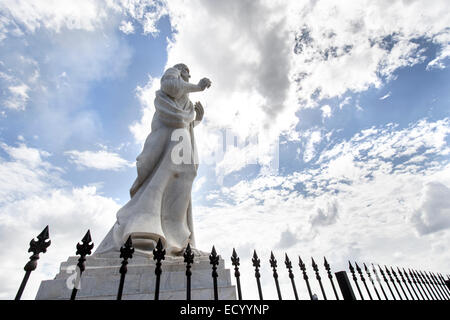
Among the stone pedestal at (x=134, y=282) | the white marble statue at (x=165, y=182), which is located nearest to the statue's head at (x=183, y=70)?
the white marble statue at (x=165, y=182)

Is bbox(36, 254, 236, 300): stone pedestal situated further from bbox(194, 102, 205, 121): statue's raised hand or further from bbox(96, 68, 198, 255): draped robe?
bbox(194, 102, 205, 121): statue's raised hand

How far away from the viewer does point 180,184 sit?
640 centimetres

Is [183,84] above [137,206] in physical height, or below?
above

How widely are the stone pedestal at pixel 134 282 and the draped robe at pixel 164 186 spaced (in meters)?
0.65

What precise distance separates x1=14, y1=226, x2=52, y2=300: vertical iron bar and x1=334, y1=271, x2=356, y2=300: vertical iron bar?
384 cm

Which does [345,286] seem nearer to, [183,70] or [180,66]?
[183,70]

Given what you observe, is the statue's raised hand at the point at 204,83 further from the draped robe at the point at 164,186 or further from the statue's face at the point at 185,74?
the statue's face at the point at 185,74

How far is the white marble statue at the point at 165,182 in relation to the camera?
5.27m

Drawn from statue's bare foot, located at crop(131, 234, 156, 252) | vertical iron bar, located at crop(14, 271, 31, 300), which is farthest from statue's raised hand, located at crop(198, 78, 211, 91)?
vertical iron bar, located at crop(14, 271, 31, 300)

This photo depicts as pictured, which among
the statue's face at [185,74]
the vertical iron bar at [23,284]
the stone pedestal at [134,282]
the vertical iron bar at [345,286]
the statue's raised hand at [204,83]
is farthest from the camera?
the statue's face at [185,74]
